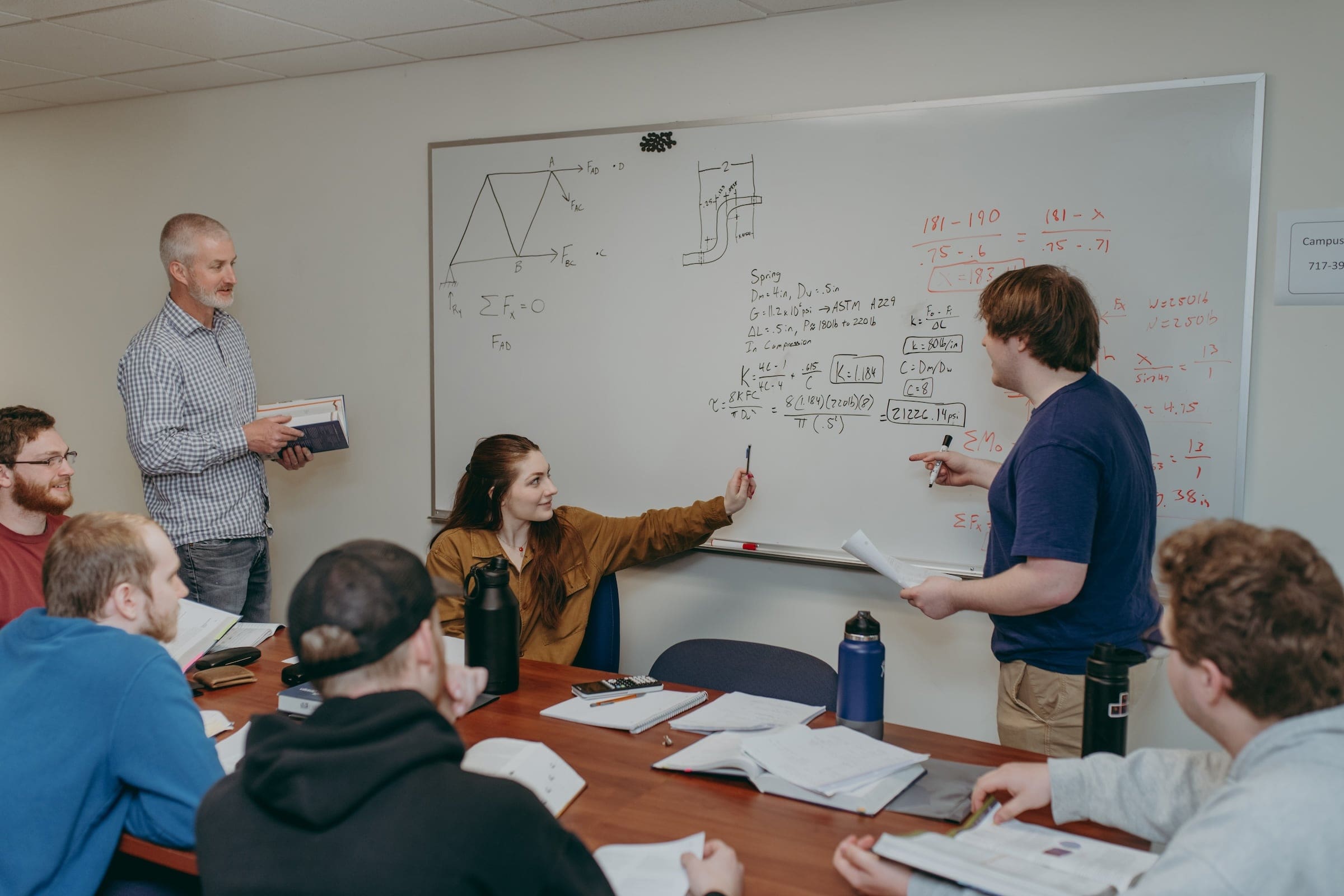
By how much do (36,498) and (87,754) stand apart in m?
1.37

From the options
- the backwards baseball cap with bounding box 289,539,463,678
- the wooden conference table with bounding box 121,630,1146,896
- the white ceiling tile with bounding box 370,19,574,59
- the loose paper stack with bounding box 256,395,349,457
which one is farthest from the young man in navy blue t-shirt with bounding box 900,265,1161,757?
the loose paper stack with bounding box 256,395,349,457

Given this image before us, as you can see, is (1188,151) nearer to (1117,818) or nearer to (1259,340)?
(1259,340)

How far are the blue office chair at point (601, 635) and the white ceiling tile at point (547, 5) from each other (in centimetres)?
172

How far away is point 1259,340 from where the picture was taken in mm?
2494

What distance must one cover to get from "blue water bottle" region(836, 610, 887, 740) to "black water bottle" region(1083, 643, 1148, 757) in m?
0.35

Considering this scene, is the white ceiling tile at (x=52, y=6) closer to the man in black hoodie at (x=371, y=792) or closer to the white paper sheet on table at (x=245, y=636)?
the white paper sheet on table at (x=245, y=636)

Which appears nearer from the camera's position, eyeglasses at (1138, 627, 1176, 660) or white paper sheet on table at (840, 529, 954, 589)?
eyeglasses at (1138, 627, 1176, 660)

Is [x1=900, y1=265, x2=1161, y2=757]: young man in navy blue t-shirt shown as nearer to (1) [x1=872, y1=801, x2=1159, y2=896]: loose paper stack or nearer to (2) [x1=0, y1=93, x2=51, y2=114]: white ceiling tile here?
(1) [x1=872, y1=801, x2=1159, y2=896]: loose paper stack

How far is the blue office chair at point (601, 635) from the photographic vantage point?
2869 millimetres

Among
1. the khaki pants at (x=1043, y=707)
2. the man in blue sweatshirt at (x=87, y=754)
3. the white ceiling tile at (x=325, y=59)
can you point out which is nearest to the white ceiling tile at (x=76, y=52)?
the white ceiling tile at (x=325, y=59)

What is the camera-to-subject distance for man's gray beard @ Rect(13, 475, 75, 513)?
8.39 feet

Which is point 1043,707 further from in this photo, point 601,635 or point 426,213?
point 426,213

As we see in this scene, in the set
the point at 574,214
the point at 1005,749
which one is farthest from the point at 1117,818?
the point at 574,214

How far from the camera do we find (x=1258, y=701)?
1093 mm
